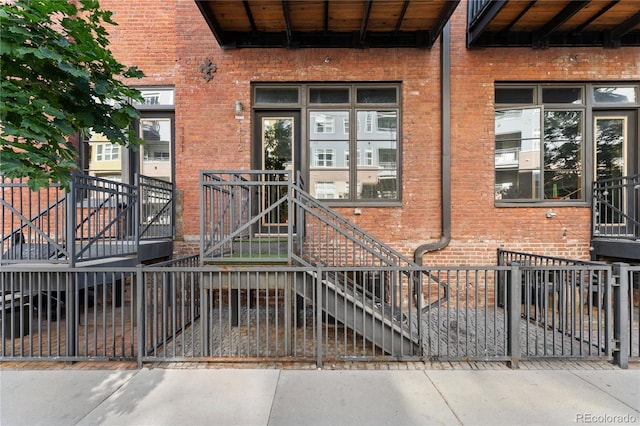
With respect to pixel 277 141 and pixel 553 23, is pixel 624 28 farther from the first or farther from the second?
pixel 277 141

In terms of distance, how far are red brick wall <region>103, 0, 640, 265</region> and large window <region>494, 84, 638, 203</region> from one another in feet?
0.95

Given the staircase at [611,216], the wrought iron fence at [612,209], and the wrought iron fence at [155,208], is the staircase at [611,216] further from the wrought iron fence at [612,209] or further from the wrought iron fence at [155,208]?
the wrought iron fence at [155,208]

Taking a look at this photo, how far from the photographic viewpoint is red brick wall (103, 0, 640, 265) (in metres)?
6.44

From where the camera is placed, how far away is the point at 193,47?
258 inches

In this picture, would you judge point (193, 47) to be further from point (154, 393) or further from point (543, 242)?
point (543, 242)

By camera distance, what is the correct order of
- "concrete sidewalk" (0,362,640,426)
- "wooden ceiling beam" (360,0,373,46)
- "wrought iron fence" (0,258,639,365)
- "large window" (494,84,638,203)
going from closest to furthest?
"concrete sidewalk" (0,362,640,426) < "wrought iron fence" (0,258,639,365) < "wooden ceiling beam" (360,0,373,46) < "large window" (494,84,638,203)

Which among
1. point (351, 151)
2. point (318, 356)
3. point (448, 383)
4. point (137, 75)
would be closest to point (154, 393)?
point (318, 356)

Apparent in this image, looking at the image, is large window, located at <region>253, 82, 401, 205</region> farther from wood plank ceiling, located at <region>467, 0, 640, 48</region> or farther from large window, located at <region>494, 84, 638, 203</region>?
large window, located at <region>494, 84, 638, 203</region>

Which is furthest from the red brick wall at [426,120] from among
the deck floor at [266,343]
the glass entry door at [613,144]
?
the deck floor at [266,343]

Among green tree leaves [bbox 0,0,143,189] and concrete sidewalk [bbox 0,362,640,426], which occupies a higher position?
green tree leaves [bbox 0,0,143,189]

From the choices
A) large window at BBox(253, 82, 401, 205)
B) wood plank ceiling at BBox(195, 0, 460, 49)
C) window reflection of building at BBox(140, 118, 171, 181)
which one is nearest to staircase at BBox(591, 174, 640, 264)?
large window at BBox(253, 82, 401, 205)

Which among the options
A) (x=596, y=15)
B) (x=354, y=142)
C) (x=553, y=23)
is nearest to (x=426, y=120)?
(x=354, y=142)

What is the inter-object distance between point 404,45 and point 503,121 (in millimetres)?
2640

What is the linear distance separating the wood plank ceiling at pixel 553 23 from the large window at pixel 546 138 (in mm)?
880
